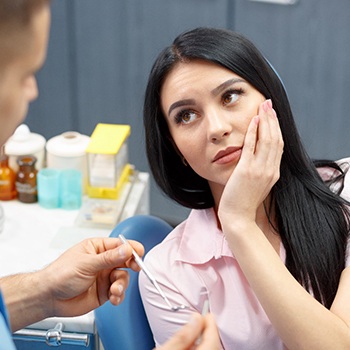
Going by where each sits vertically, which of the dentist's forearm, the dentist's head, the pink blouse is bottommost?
the pink blouse

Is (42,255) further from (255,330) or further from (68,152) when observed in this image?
(255,330)

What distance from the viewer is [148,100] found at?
6.36 ft

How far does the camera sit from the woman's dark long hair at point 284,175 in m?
1.86

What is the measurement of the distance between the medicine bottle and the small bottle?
0.02 metres

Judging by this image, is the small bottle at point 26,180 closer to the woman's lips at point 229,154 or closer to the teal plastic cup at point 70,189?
the teal plastic cup at point 70,189

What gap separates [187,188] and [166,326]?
335 mm

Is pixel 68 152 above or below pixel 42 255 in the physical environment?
above

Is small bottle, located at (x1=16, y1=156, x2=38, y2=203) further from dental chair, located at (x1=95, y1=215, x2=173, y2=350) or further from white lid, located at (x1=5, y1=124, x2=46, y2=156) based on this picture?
dental chair, located at (x1=95, y1=215, x2=173, y2=350)

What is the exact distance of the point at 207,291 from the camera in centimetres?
190

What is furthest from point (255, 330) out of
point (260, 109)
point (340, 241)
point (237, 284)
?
point (260, 109)

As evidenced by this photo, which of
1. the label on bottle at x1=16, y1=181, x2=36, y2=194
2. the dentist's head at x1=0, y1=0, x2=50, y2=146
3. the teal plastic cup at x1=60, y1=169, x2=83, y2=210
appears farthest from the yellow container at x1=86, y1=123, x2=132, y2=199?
the dentist's head at x1=0, y1=0, x2=50, y2=146

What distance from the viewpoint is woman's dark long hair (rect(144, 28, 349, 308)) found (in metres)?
1.86

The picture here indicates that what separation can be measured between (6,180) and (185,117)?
927 millimetres

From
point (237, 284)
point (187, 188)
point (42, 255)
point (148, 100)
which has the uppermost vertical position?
point (148, 100)
